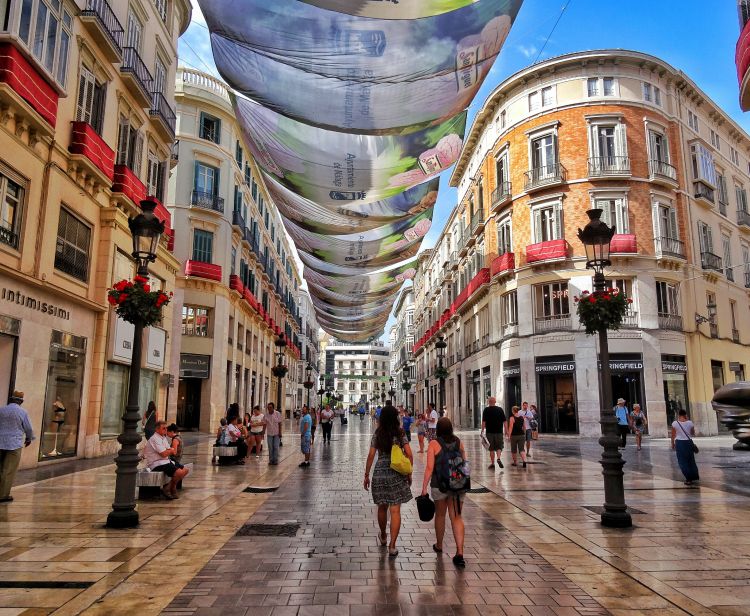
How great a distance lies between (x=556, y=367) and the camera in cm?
2934

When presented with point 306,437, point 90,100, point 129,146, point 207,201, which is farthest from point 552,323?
point 90,100

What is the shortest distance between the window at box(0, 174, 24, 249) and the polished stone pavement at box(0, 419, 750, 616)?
518 centimetres

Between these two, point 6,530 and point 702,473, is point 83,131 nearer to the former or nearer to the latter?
point 6,530

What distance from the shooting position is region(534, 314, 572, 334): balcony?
97.3 feet

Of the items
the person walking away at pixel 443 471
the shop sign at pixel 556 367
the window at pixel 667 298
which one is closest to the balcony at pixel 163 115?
the person walking away at pixel 443 471

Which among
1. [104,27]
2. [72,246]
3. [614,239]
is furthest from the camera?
[614,239]

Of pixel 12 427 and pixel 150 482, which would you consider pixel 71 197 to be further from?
pixel 150 482

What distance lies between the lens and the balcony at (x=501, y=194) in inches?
1309

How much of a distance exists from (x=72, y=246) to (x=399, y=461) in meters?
12.5

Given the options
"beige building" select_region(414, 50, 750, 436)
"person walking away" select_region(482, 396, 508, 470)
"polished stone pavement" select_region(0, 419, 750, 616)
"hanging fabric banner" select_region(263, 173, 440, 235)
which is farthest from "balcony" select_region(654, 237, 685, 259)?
"polished stone pavement" select_region(0, 419, 750, 616)

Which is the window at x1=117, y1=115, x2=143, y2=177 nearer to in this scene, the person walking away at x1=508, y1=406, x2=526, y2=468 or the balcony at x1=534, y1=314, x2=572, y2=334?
the person walking away at x1=508, y1=406, x2=526, y2=468

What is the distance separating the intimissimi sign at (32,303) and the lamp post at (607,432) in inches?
446

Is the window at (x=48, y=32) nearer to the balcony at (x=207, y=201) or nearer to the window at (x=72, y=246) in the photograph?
the window at (x=72, y=246)

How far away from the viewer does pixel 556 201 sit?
101 ft
